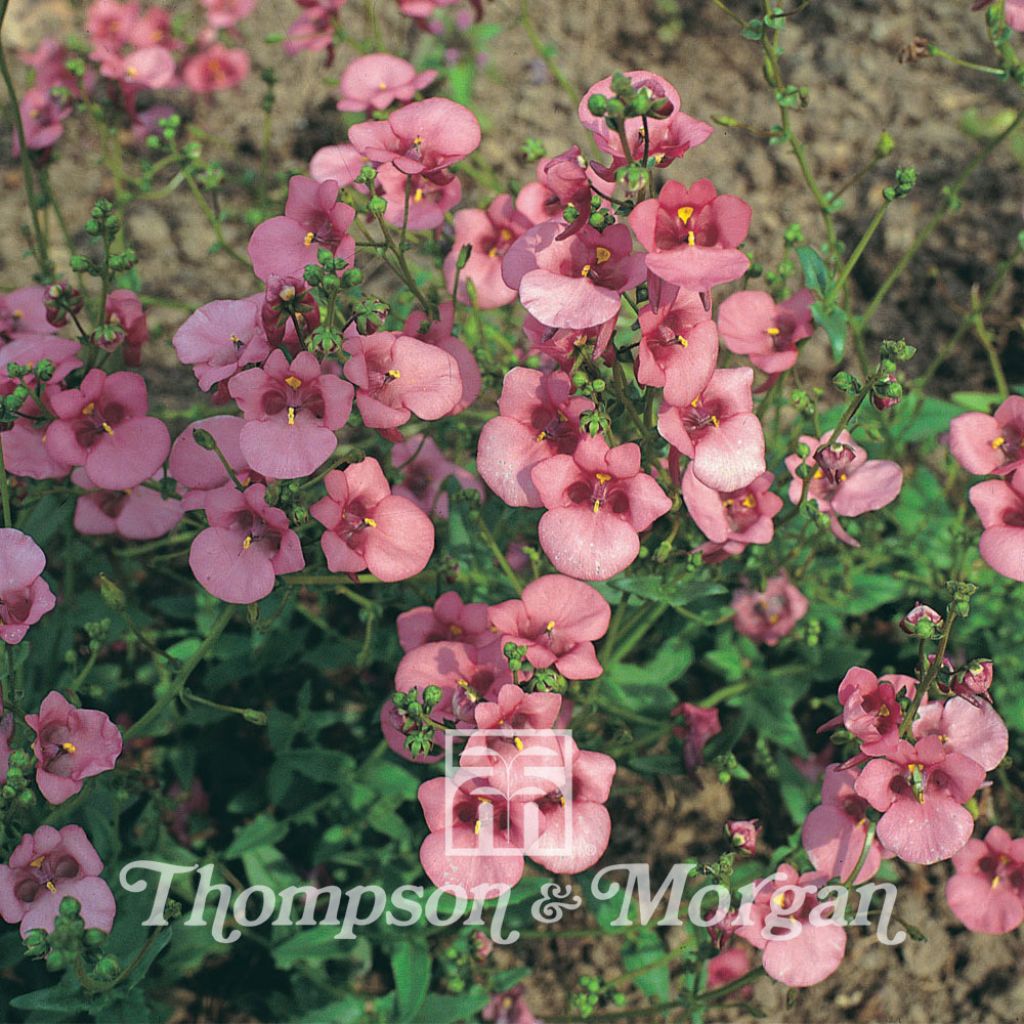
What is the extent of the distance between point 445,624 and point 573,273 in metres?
0.73

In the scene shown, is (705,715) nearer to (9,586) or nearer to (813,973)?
(813,973)

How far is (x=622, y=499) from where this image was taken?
1.94 metres

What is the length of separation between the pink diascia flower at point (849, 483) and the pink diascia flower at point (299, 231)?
1.03 metres

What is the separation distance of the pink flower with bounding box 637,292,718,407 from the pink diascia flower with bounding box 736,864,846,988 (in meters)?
1.03

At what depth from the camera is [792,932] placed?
216 cm

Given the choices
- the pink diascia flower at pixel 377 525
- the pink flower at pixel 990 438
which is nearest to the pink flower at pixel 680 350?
the pink diascia flower at pixel 377 525

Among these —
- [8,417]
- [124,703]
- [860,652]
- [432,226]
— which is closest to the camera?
[8,417]

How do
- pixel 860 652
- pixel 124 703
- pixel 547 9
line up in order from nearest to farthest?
pixel 860 652 < pixel 124 703 < pixel 547 9

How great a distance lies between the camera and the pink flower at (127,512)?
93.2 inches

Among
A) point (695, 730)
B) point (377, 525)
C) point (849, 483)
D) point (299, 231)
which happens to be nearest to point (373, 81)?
point (299, 231)

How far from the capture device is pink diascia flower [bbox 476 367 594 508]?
1.93 metres

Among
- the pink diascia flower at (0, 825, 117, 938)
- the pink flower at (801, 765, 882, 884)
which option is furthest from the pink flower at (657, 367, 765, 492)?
the pink diascia flower at (0, 825, 117, 938)

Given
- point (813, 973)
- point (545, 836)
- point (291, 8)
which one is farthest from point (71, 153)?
point (813, 973)

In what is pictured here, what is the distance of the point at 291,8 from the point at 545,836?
146 inches
